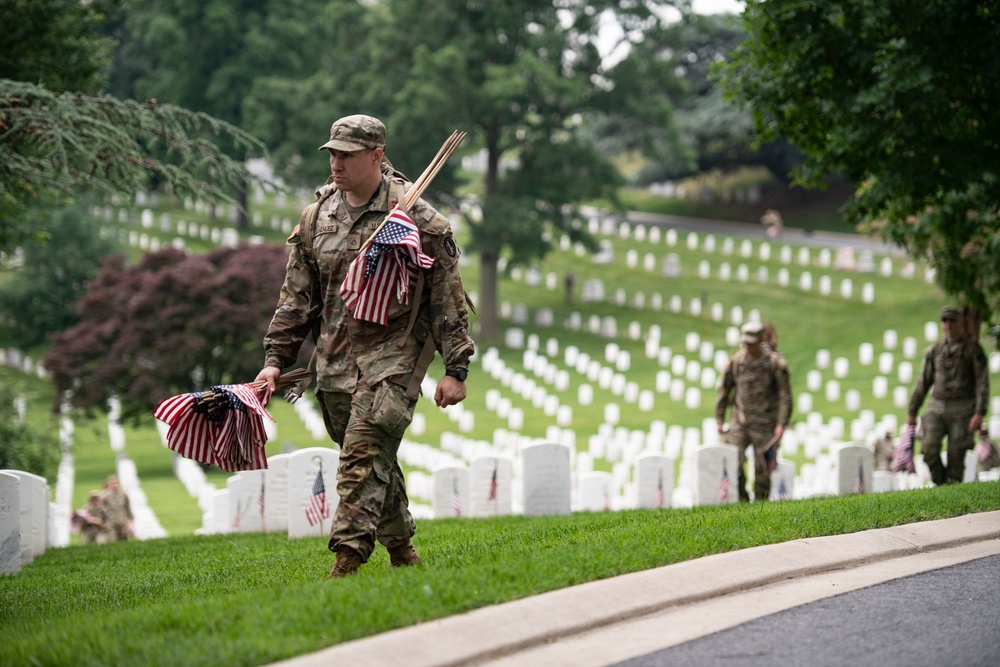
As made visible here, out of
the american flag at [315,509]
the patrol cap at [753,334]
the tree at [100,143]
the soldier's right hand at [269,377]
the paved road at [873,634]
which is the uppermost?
the tree at [100,143]

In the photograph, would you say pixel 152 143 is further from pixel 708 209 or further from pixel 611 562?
pixel 708 209

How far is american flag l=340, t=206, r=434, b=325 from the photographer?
7.05 metres

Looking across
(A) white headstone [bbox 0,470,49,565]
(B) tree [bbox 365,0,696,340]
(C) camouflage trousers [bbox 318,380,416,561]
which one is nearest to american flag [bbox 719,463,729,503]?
(A) white headstone [bbox 0,470,49,565]

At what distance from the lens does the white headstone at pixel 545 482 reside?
15.1m

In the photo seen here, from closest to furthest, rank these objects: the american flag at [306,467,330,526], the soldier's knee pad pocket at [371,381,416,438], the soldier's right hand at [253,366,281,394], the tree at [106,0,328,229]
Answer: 1. the soldier's knee pad pocket at [371,381,416,438]
2. the soldier's right hand at [253,366,281,394]
3. the american flag at [306,467,330,526]
4. the tree at [106,0,328,229]

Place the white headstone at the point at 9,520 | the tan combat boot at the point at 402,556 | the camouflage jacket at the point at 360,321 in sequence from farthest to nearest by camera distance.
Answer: the white headstone at the point at 9,520, the tan combat boot at the point at 402,556, the camouflage jacket at the point at 360,321

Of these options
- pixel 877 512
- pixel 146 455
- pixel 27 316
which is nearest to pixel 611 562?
pixel 877 512

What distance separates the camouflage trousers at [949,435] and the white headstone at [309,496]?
5633 mm

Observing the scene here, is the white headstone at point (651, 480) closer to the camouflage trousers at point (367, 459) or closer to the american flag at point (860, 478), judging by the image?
the american flag at point (860, 478)

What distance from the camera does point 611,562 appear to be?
23.2ft

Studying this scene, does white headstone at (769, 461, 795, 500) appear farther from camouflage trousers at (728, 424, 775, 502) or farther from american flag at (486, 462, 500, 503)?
american flag at (486, 462, 500, 503)

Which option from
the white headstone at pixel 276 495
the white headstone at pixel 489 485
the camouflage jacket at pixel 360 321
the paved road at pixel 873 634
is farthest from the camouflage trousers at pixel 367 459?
the white headstone at pixel 489 485

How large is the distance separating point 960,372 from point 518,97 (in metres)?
34.4

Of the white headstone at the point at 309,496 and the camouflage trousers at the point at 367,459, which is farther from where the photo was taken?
the white headstone at the point at 309,496
